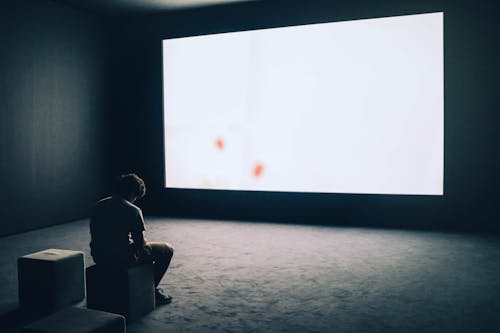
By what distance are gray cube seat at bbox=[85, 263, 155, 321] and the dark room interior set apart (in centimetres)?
13

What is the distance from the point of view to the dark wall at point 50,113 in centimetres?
551

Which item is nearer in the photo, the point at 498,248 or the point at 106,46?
the point at 498,248

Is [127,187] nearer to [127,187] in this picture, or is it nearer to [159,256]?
[127,187]

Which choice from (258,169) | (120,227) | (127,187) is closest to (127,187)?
(127,187)

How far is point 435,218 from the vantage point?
18.4 feet

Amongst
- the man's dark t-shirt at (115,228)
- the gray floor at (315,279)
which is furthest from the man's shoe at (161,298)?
the man's dark t-shirt at (115,228)

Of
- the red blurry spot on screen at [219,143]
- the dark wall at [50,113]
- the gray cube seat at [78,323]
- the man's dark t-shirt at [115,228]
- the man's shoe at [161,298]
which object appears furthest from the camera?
the red blurry spot on screen at [219,143]

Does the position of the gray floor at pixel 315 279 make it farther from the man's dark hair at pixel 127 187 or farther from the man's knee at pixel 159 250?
the man's dark hair at pixel 127 187

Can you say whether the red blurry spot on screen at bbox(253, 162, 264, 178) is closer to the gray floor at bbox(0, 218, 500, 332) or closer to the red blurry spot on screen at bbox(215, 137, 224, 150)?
the red blurry spot on screen at bbox(215, 137, 224, 150)

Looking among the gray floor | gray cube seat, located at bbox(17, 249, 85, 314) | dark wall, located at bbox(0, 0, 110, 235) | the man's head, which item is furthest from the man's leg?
dark wall, located at bbox(0, 0, 110, 235)

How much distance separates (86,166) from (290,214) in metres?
3.01

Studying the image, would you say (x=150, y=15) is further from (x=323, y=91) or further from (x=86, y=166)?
(x=323, y=91)

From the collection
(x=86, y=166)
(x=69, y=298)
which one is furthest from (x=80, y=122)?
(x=69, y=298)

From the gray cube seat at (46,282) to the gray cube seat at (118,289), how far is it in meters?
0.30
